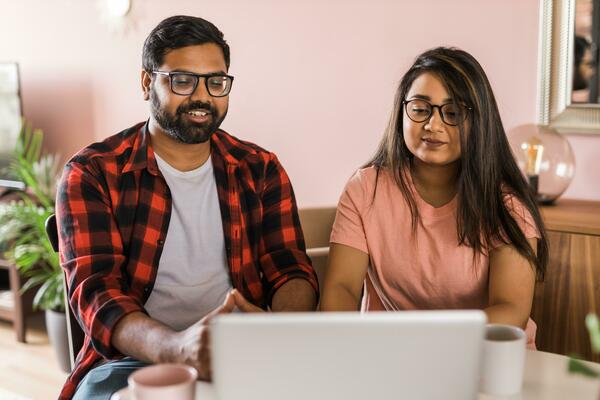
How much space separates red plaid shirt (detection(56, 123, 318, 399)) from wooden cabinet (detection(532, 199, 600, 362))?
0.80 metres

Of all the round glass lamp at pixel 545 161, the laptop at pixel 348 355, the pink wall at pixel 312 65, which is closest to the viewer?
the laptop at pixel 348 355

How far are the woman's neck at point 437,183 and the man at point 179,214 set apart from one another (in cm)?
34

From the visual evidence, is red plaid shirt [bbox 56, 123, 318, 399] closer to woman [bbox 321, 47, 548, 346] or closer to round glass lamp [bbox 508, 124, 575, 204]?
woman [bbox 321, 47, 548, 346]

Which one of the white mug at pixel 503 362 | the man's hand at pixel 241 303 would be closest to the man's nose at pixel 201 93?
→ the man's hand at pixel 241 303

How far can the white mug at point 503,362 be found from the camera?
102 centimetres

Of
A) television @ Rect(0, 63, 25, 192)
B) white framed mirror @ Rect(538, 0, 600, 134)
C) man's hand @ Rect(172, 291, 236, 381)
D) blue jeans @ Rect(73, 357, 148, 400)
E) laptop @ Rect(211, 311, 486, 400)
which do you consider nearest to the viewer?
laptop @ Rect(211, 311, 486, 400)

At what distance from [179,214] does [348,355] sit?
3.27 feet

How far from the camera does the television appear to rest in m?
3.71

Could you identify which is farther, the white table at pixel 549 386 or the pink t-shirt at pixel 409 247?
the pink t-shirt at pixel 409 247

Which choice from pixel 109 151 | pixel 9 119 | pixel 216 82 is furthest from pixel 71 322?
pixel 9 119

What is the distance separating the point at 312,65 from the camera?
9.73 feet

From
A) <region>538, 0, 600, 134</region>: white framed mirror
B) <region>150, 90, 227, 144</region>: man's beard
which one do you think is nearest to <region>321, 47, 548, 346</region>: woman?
<region>150, 90, 227, 144</region>: man's beard

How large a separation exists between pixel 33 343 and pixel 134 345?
99.0 inches

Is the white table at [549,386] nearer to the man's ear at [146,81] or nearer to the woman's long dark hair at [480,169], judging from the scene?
the woman's long dark hair at [480,169]
